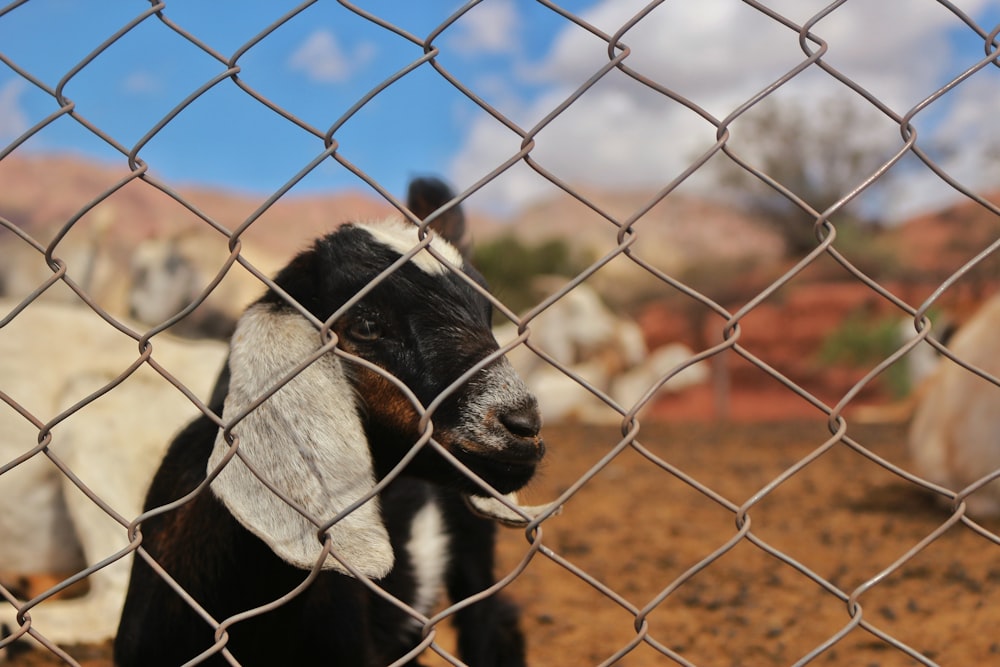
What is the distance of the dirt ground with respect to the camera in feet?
10.6

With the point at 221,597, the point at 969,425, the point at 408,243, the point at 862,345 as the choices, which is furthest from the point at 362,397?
the point at 862,345

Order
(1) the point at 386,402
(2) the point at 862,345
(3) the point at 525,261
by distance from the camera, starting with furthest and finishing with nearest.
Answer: (3) the point at 525,261 < (2) the point at 862,345 < (1) the point at 386,402

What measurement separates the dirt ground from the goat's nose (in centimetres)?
33

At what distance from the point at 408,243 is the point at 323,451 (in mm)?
838

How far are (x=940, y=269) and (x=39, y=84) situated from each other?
26961 millimetres

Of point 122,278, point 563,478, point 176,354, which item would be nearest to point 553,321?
point 122,278

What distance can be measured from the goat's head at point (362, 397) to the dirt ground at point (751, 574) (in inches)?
14.9

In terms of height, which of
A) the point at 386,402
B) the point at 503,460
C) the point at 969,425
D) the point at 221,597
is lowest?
the point at 969,425

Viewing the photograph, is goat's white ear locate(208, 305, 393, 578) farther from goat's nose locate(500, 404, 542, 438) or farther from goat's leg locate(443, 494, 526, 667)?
goat's leg locate(443, 494, 526, 667)

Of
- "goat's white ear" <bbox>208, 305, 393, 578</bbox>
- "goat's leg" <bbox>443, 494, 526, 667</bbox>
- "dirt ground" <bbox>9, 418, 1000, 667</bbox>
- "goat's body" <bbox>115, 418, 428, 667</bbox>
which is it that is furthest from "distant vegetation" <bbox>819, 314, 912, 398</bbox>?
"goat's white ear" <bbox>208, 305, 393, 578</bbox>

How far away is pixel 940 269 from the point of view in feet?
82.6

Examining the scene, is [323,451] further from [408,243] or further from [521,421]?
→ [408,243]

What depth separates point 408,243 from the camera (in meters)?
2.47

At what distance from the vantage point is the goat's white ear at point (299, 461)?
168cm
